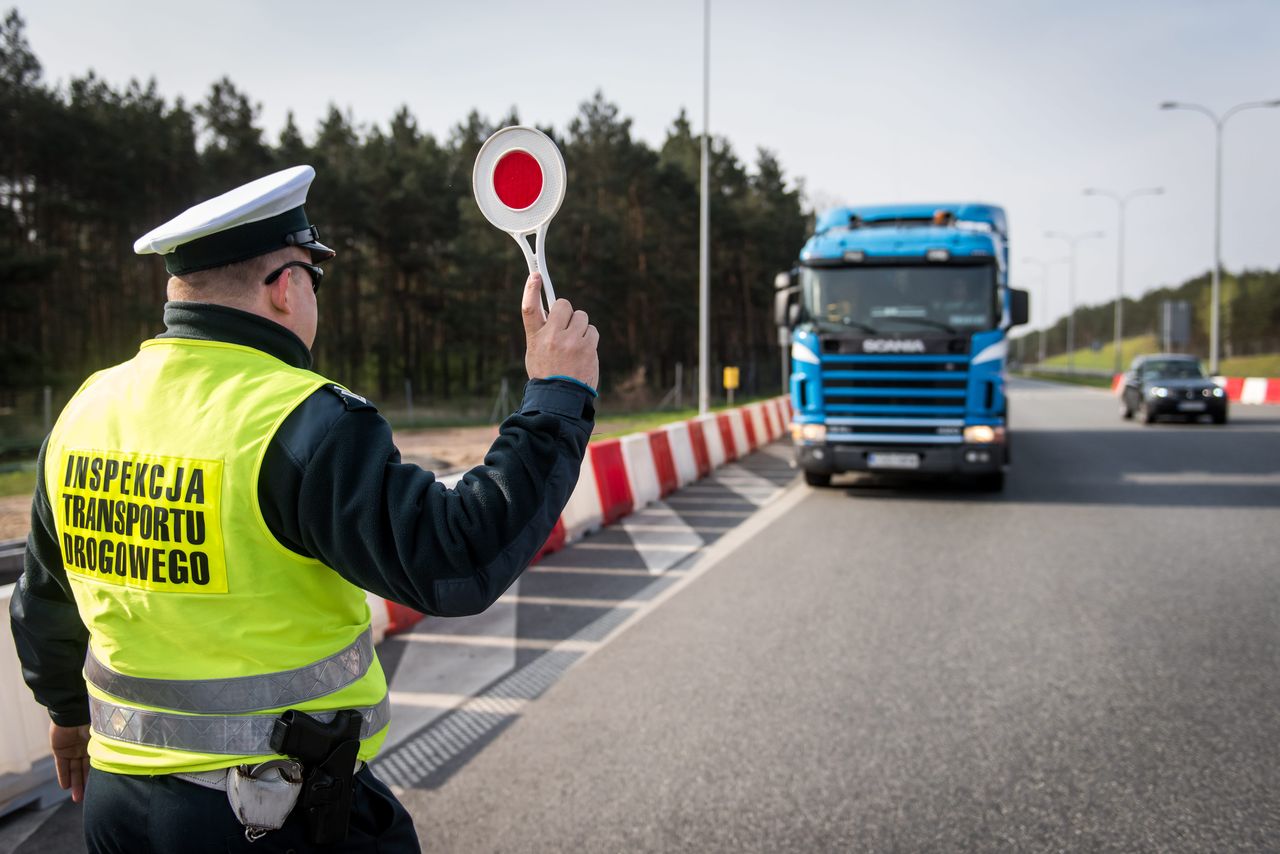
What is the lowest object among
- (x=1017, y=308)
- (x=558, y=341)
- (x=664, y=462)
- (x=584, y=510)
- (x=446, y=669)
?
(x=446, y=669)

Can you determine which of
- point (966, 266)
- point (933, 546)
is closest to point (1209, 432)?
point (966, 266)

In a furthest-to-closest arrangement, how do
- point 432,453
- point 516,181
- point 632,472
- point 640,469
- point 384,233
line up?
point 384,233, point 432,453, point 640,469, point 632,472, point 516,181

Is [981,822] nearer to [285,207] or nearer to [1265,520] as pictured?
[285,207]

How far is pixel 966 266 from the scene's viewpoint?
12.1 m

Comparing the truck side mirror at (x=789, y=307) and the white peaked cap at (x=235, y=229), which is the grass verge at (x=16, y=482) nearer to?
the truck side mirror at (x=789, y=307)

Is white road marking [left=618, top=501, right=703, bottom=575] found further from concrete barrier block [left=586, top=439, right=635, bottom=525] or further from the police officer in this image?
the police officer

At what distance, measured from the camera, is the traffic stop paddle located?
1968mm

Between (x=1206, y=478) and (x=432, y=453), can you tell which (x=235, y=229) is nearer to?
(x=1206, y=478)

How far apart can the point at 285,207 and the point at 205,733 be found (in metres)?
0.91

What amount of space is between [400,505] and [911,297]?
1128 cm

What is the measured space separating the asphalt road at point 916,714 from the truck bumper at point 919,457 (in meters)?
2.65

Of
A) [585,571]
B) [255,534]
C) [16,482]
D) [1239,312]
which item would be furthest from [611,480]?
[1239,312]

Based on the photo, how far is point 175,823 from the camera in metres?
1.74

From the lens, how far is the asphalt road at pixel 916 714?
3615mm
